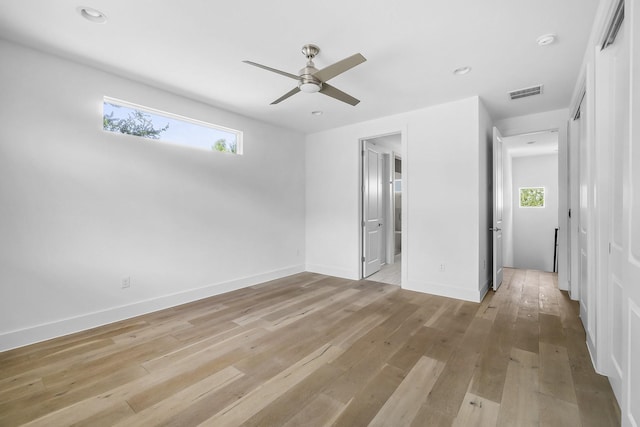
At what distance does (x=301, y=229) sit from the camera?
546 cm

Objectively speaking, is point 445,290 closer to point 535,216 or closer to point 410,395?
point 410,395

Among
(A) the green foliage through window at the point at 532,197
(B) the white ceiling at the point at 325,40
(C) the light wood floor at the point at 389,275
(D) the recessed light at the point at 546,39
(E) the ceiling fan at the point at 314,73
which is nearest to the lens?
(B) the white ceiling at the point at 325,40

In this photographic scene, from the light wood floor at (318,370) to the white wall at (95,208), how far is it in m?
0.35

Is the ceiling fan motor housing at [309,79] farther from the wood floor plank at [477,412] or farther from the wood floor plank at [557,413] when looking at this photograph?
the wood floor plank at [557,413]

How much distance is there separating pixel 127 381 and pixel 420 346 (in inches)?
92.7

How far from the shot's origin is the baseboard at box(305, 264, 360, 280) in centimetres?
490

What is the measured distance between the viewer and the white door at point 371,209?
4973 millimetres

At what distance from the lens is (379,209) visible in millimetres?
5602

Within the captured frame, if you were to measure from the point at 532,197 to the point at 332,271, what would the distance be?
22.3 ft

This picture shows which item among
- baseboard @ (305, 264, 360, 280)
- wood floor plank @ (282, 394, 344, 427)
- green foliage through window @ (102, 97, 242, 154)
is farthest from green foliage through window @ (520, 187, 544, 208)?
wood floor plank @ (282, 394, 344, 427)

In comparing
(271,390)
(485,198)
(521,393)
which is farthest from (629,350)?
(485,198)

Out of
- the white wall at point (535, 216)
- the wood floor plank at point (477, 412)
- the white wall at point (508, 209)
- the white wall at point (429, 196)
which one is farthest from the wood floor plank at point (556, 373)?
the white wall at point (535, 216)

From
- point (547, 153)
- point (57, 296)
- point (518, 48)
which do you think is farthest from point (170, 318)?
point (547, 153)

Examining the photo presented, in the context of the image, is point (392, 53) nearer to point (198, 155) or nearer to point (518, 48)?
point (518, 48)
